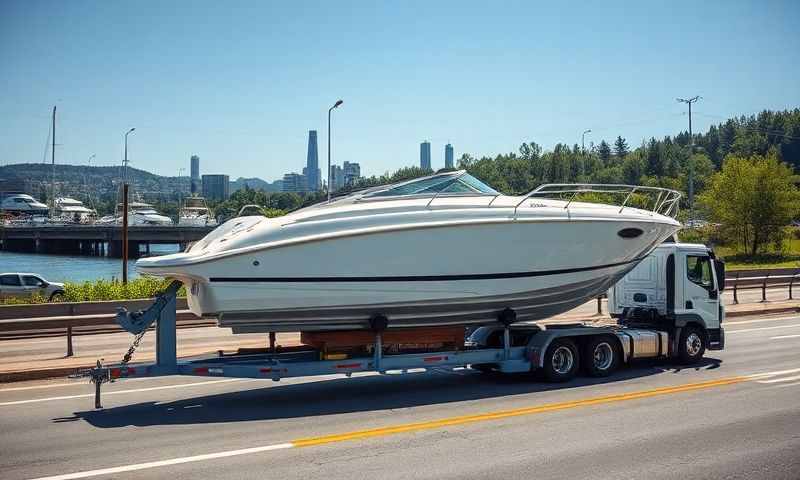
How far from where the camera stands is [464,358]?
11.6 meters

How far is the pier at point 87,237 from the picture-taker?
82438mm

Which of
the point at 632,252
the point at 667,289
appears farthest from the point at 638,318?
the point at 632,252

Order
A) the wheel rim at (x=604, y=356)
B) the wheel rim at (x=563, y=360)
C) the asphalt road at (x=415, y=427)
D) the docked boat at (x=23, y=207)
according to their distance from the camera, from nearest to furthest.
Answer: the asphalt road at (x=415, y=427)
the wheel rim at (x=563, y=360)
the wheel rim at (x=604, y=356)
the docked boat at (x=23, y=207)

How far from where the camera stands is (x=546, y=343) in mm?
12039

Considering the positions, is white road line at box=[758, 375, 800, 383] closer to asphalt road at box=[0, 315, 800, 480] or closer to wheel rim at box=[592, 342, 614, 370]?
asphalt road at box=[0, 315, 800, 480]

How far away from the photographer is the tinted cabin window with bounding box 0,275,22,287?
27672mm

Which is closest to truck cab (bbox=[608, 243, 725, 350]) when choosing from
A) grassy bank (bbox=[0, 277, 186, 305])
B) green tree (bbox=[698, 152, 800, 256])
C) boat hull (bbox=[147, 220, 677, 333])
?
boat hull (bbox=[147, 220, 677, 333])

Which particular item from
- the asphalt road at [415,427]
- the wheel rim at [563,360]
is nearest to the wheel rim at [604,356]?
the asphalt road at [415,427]

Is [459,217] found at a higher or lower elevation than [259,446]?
higher

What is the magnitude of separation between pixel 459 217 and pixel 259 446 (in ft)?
16.0

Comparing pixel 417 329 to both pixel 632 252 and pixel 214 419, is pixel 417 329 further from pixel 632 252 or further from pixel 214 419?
pixel 632 252

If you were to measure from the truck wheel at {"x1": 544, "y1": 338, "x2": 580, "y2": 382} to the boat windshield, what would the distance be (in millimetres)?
2778

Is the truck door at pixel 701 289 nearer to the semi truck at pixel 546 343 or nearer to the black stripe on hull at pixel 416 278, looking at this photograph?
→ the semi truck at pixel 546 343

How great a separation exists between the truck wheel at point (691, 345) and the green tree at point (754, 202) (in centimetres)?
4203
